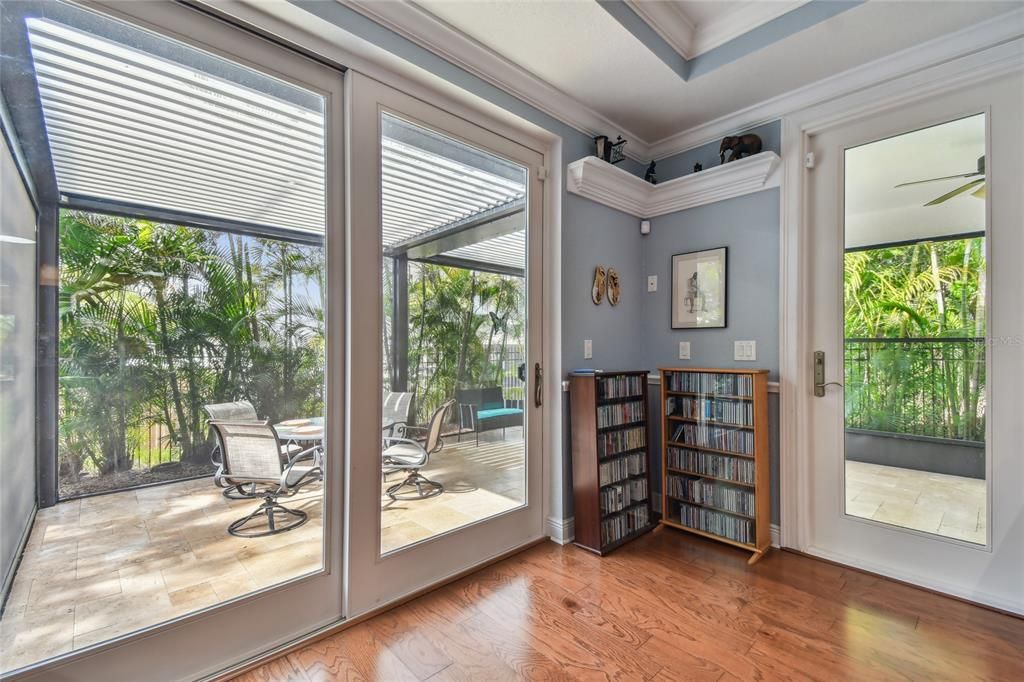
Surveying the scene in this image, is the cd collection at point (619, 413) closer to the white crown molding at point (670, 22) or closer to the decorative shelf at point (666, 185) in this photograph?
the decorative shelf at point (666, 185)

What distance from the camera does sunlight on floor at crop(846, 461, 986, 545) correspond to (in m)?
2.23

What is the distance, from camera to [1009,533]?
212 centimetres

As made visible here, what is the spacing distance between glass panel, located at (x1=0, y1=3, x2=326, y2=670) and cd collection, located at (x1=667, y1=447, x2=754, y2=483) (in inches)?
85.9

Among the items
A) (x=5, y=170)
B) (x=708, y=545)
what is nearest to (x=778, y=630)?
(x=708, y=545)

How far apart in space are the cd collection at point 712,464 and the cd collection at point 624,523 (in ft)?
1.23

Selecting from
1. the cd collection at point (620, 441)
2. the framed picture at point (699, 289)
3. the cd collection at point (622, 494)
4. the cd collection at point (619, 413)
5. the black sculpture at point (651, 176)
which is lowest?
the cd collection at point (622, 494)

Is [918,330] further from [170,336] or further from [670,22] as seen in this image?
[170,336]

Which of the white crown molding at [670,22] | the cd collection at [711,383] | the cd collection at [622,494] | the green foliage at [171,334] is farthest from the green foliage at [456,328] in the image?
the white crown molding at [670,22]

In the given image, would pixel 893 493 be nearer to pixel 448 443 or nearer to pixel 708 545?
pixel 708 545

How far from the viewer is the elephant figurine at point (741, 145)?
2.82 metres

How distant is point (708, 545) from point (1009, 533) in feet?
4.44

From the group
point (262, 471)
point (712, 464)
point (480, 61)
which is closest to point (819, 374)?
point (712, 464)

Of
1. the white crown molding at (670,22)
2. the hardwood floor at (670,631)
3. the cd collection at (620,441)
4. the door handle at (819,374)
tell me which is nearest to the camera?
the hardwood floor at (670,631)

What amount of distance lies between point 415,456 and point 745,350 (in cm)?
215
